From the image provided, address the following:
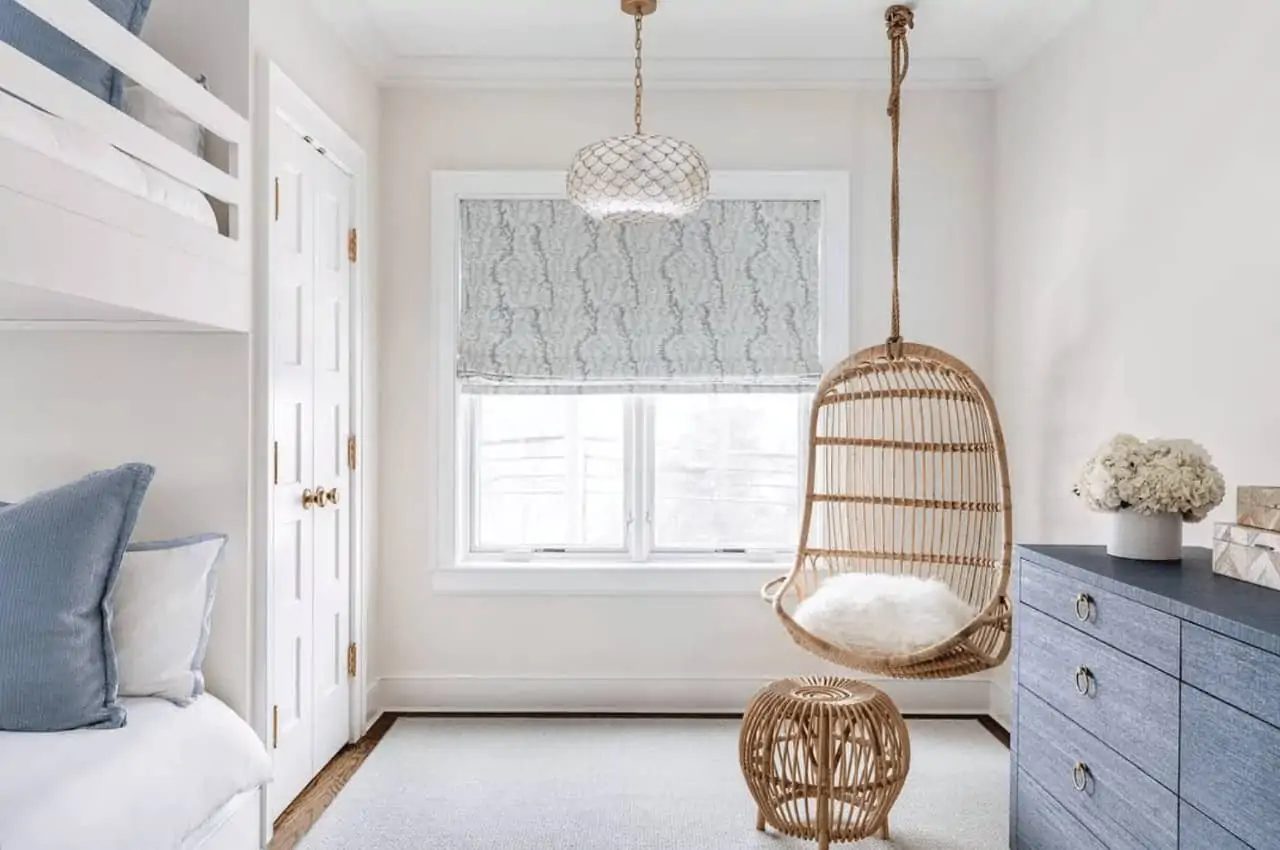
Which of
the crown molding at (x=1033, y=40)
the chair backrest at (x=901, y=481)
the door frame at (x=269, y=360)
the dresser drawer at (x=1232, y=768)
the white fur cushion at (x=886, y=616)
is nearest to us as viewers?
the dresser drawer at (x=1232, y=768)

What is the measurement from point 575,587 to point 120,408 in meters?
1.84

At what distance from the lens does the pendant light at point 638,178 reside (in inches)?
111

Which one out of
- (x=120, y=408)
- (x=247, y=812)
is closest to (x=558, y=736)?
(x=247, y=812)

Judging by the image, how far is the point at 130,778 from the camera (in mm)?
1781

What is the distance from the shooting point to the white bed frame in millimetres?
1468

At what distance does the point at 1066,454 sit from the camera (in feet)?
10.1

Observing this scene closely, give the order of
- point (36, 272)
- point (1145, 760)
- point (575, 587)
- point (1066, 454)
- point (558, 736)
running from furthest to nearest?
point (575, 587) → point (558, 736) → point (1066, 454) → point (1145, 760) → point (36, 272)

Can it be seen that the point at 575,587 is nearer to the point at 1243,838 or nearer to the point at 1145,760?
the point at 1145,760

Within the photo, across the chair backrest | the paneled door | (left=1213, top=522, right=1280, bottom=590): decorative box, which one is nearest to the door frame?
the paneled door

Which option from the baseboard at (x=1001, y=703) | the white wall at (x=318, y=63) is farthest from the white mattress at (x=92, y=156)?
the baseboard at (x=1001, y=703)

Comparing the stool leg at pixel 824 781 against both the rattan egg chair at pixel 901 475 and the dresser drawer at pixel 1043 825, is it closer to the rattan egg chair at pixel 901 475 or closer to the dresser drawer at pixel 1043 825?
the rattan egg chair at pixel 901 475

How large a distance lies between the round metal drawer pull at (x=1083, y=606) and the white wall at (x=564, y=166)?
1686 millimetres

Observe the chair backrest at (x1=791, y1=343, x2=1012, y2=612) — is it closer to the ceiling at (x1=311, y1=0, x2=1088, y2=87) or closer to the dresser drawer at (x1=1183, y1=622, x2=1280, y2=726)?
the ceiling at (x1=311, y1=0, x2=1088, y2=87)

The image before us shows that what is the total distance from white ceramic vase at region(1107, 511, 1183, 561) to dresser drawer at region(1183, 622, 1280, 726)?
46 cm
